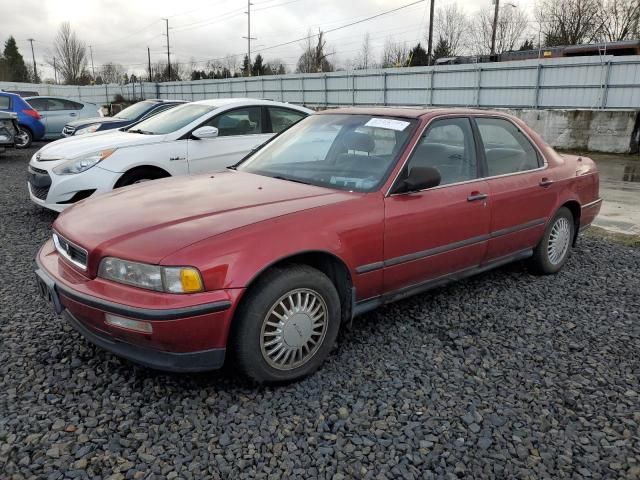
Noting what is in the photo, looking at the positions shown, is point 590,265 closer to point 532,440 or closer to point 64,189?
point 532,440

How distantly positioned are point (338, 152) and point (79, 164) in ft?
11.4

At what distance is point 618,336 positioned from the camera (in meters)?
3.55

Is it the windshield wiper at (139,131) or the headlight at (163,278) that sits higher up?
the windshield wiper at (139,131)

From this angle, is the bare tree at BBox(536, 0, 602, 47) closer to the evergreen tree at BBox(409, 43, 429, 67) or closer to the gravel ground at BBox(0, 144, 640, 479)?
the evergreen tree at BBox(409, 43, 429, 67)

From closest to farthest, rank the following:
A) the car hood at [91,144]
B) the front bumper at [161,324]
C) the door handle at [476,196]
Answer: the front bumper at [161,324], the door handle at [476,196], the car hood at [91,144]

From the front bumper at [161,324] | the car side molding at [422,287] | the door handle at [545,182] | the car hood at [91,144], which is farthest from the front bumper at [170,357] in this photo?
the car hood at [91,144]

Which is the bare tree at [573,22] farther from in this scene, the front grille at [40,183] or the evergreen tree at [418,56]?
the front grille at [40,183]

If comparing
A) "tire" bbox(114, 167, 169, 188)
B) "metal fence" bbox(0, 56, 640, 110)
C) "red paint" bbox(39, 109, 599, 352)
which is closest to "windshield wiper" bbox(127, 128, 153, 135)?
"tire" bbox(114, 167, 169, 188)

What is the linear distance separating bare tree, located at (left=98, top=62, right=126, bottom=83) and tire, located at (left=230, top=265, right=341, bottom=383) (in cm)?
8857

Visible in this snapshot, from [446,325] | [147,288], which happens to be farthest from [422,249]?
[147,288]

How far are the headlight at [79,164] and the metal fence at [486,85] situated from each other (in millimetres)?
13507

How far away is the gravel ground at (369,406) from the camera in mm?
2285

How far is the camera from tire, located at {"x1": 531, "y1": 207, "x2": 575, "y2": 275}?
459 centimetres

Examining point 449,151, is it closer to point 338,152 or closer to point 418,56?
point 338,152
